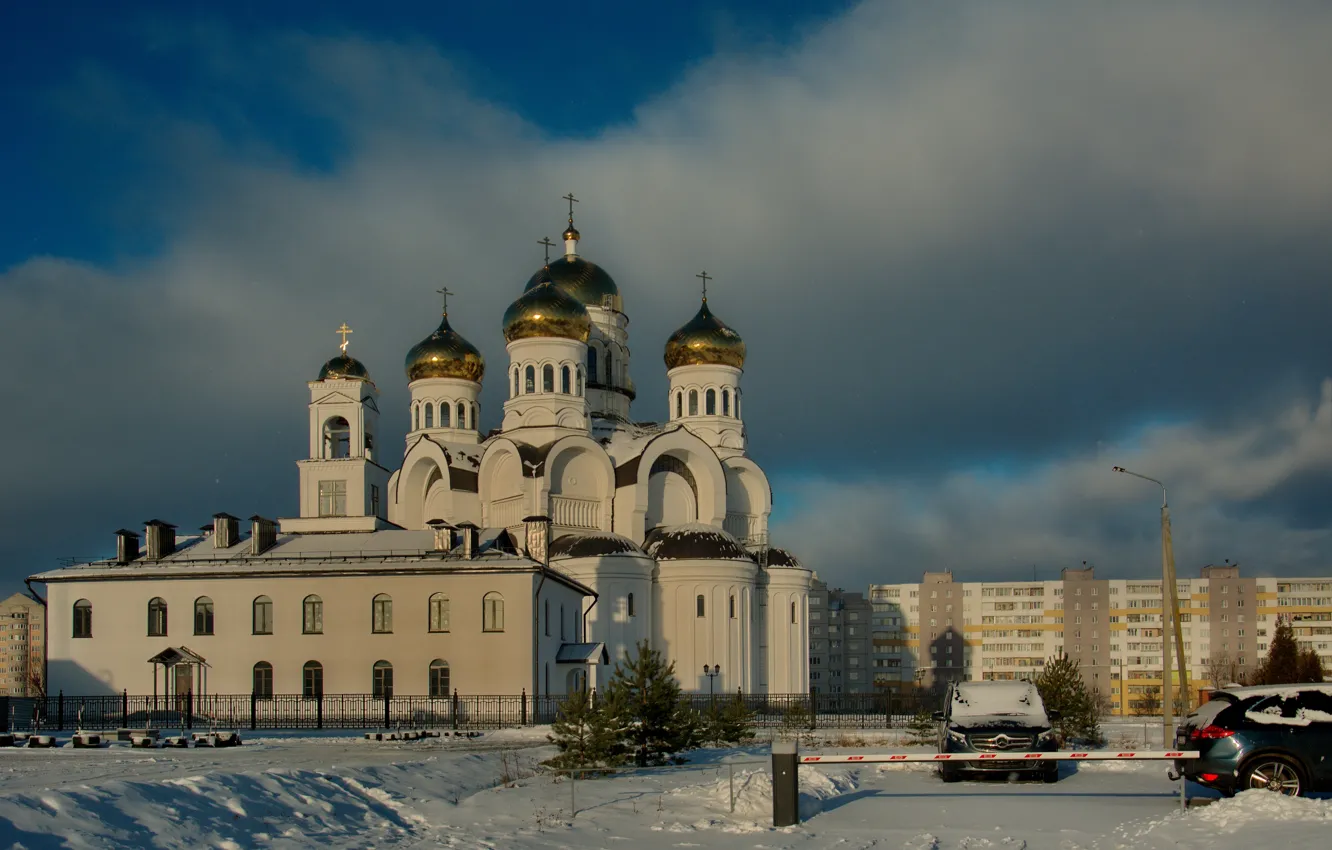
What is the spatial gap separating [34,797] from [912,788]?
9.15 m

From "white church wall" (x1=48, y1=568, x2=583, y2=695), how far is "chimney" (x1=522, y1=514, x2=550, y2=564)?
274 cm

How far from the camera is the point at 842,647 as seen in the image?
333ft

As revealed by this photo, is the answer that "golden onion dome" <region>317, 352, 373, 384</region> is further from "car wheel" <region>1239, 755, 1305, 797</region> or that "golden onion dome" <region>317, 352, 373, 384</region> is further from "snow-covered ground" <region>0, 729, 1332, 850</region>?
"car wheel" <region>1239, 755, 1305, 797</region>

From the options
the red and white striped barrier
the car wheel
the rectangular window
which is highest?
the rectangular window

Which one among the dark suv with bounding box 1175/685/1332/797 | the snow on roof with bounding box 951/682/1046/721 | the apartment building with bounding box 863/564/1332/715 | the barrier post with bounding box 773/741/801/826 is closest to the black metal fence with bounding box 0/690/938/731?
the snow on roof with bounding box 951/682/1046/721

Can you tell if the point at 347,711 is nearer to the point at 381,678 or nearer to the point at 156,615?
the point at 381,678

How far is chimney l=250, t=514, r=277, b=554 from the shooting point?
39.3m

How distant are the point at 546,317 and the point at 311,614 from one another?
2109cm

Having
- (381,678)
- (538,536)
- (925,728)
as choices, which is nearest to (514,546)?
(538,536)

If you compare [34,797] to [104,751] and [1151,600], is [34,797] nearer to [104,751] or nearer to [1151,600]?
[104,751]

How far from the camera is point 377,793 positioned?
15008 mm

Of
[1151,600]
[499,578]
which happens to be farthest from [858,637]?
[499,578]

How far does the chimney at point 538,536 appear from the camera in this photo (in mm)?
42219

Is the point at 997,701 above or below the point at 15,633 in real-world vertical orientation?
above
